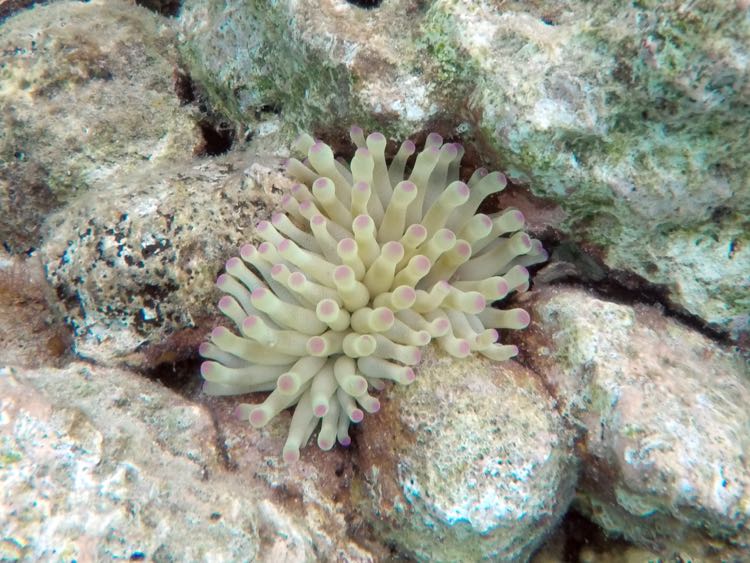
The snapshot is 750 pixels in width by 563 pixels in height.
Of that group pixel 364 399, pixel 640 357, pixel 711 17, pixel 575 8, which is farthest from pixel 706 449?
pixel 575 8

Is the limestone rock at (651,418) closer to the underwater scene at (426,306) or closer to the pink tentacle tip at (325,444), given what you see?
the underwater scene at (426,306)

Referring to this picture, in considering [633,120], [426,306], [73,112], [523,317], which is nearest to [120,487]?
[426,306]

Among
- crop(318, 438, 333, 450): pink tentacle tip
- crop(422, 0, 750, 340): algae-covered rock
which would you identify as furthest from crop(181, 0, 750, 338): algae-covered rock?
crop(318, 438, 333, 450): pink tentacle tip

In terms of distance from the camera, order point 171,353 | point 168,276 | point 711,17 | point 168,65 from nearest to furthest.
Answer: point 711,17 < point 168,276 < point 171,353 < point 168,65

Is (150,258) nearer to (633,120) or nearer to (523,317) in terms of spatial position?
(523,317)

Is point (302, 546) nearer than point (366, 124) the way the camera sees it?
Yes

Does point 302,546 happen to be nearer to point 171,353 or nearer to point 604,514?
point 171,353

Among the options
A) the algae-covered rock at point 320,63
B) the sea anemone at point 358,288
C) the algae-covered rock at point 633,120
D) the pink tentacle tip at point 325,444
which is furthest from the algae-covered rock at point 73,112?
the pink tentacle tip at point 325,444
